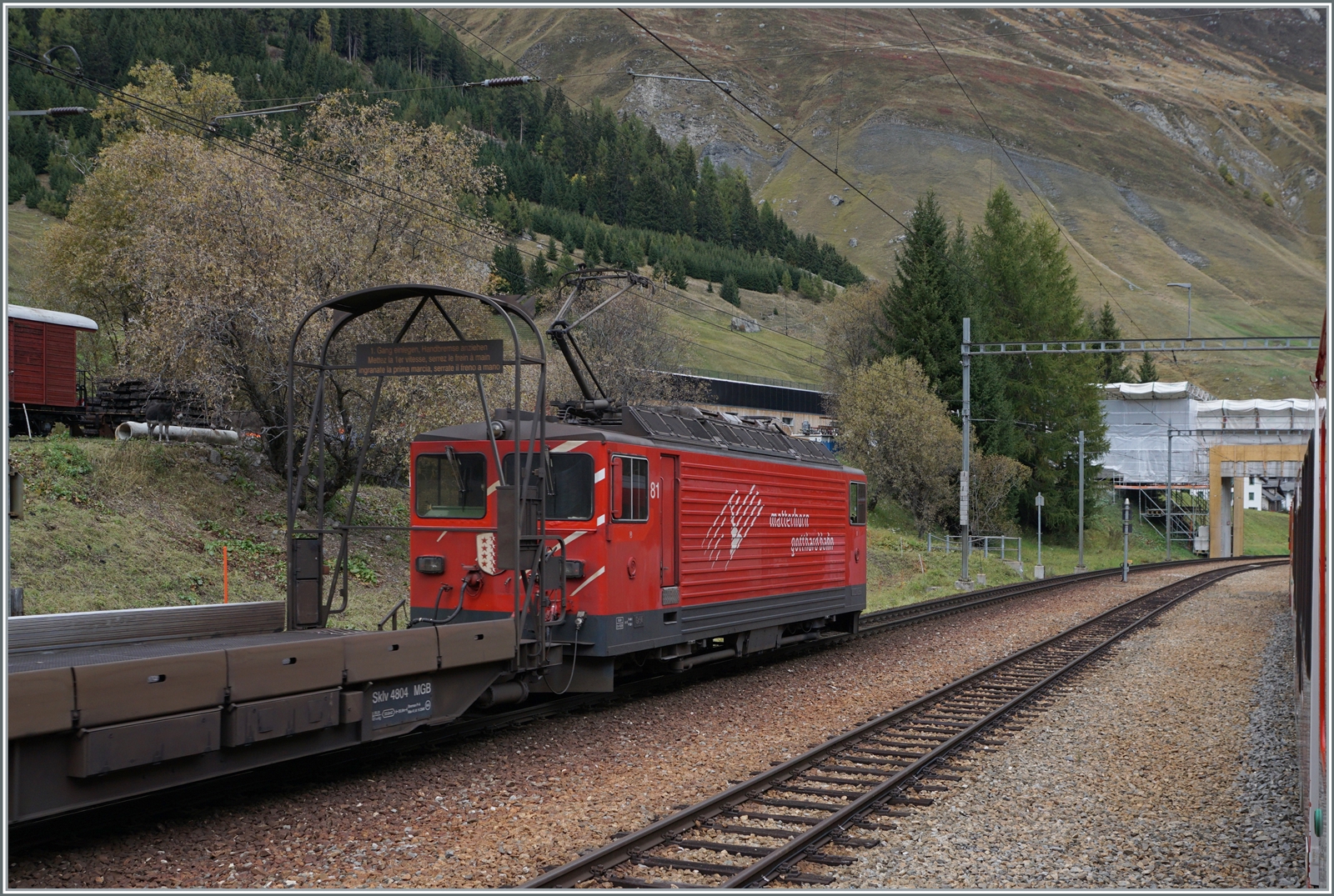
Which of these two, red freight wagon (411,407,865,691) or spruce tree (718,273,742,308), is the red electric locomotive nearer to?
red freight wagon (411,407,865,691)

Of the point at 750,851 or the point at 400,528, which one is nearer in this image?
the point at 750,851

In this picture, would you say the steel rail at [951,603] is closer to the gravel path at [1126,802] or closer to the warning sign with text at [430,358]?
the gravel path at [1126,802]

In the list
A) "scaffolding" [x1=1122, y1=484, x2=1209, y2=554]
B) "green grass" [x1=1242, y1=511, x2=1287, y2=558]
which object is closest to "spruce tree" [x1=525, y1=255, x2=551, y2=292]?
"scaffolding" [x1=1122, y1=484, x2=1209, y2=554]

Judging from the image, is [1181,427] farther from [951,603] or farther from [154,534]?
[154,534]

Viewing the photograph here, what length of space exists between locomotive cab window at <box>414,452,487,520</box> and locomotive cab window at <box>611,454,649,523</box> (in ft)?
4.82

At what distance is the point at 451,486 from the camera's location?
12.2m

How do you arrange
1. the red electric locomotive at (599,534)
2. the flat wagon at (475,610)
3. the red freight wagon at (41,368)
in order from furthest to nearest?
the red freight wagon at (41,368) → the red electric locomotive at (599,534) → the flat wagon at (475,610)

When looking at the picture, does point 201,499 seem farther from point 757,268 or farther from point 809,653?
point 757,268

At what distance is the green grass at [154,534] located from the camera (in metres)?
18.0

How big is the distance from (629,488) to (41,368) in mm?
20586

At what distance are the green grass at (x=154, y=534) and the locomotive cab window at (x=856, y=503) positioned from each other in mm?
8836

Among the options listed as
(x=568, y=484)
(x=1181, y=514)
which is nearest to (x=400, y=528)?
(x=568, y=484)

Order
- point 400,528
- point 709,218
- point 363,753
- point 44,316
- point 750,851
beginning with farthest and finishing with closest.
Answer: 1. point 709,218
2. point 44,316
3. point 400,528
4. point 363,753
5. point 750,851

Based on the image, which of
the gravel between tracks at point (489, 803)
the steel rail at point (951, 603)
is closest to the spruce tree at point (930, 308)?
the steel rail at point (951, 603)
